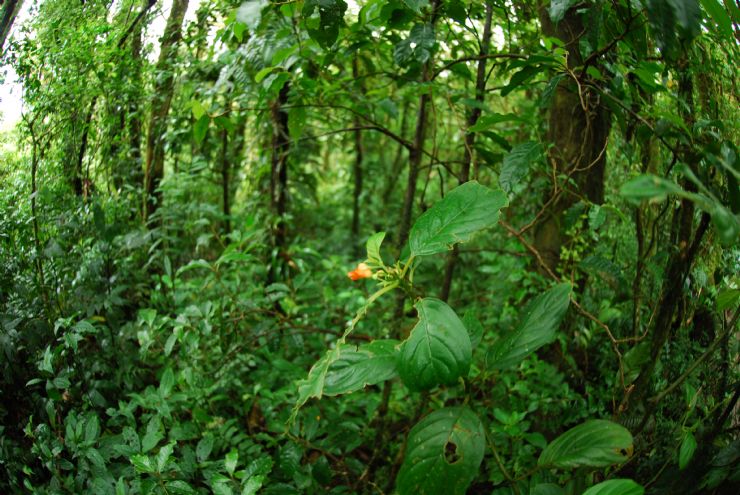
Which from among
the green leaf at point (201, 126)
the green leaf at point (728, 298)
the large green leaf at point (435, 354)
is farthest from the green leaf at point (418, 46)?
the green leaf at point (728, 298)

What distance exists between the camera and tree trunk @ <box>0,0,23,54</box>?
4.09 ft

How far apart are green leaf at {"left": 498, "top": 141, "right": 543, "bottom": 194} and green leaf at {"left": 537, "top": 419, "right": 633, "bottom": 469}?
52 cm

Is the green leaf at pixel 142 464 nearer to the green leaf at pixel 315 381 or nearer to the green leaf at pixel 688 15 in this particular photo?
the green leaf at pixel 315 381

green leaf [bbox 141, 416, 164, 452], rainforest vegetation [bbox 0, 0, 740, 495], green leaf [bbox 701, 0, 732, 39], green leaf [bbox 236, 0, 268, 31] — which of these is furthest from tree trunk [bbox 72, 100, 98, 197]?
green leaf [bbox 701, 0, 732, 39]

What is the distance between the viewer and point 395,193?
174 inches

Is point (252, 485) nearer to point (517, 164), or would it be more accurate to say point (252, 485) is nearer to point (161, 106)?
point (517, 164)

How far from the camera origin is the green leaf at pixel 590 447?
0.84m

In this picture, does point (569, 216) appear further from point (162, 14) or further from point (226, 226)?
point (226, 226)

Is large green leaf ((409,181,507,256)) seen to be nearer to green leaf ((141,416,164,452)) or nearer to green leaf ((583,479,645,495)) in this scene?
green leaf ((583,479,645,495))

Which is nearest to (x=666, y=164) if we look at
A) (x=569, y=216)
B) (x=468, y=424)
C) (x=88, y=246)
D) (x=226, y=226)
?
(x=569, y=216)

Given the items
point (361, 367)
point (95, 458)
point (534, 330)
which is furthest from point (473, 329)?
point (95, 458)

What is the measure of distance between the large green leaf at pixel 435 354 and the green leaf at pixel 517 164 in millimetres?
423

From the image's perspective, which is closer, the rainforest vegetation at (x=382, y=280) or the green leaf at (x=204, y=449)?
the rainforest vegetation at (x=382, y=280)

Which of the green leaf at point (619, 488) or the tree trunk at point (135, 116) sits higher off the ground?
the tree trunk at point (135, 116)
